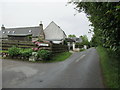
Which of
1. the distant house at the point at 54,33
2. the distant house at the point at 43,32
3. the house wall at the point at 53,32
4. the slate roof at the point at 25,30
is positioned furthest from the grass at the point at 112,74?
the house wall at the point at 53,32

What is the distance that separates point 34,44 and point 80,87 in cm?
922

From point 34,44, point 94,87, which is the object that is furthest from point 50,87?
point 34,44

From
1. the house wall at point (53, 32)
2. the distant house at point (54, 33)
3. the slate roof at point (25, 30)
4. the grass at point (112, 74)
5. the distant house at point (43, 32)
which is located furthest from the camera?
the house wall at point (53, 32)

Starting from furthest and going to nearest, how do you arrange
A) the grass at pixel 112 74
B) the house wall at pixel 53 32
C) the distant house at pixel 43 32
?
the house wall at pixel 53 32, the distant house at pixel 43 32, the grass at pixel 112 74

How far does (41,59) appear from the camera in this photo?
10.2m

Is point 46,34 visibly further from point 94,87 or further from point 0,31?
point 94,87

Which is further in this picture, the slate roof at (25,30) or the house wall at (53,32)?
the house wall at (53,32)

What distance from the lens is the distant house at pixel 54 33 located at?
→ 29919 millimetres

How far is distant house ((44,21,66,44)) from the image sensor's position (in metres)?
29.9

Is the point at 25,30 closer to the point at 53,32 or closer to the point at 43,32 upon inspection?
the point at 43,32

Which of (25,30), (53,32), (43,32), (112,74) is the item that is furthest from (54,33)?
(112,74)

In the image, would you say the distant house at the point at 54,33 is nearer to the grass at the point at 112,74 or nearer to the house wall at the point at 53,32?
the house wall at the point at 53,32

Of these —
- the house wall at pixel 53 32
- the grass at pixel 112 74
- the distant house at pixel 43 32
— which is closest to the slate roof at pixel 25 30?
the distant house at pixel 43 32

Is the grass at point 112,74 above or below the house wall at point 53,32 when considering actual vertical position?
below
